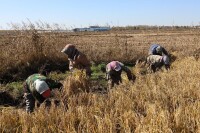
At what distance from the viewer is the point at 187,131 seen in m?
5.34

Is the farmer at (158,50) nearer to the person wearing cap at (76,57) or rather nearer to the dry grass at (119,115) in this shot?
the person wearing cap at (76,57)

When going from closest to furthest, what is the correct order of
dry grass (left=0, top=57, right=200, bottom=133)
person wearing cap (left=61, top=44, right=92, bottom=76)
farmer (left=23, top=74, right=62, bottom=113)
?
dry grass (left=0, top=57, right=200, bottom=133)
farmer (left=23, top=74, right=62, bottom=113)
person wearing cap (left=61, top=44, right=92, bottom=76)

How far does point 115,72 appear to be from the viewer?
9.39 metres

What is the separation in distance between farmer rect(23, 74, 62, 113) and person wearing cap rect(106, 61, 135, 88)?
200 cm

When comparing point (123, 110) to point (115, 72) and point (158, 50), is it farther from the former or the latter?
point (158, 50)

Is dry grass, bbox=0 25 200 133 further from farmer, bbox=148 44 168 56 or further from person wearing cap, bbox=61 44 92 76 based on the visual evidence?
farmer, bbox=148 44 168 56

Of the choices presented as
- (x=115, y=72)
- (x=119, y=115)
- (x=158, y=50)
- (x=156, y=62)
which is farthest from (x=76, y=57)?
(x=158, y=50)

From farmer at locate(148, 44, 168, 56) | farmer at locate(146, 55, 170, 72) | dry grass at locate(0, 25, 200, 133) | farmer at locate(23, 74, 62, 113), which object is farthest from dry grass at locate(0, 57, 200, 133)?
farmer at locate(148, 44, 168, 56)

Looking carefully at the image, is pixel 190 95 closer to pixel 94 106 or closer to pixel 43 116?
pixel 94 106

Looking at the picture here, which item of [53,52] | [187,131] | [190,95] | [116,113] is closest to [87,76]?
[190,95]

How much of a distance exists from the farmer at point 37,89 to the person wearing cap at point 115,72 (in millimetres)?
1998

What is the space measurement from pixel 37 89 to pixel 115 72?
313cm

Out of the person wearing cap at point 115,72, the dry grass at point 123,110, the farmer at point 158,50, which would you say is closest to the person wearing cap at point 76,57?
the dry grass at point 123,110

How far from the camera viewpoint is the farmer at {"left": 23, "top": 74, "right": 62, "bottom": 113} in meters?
6.61
